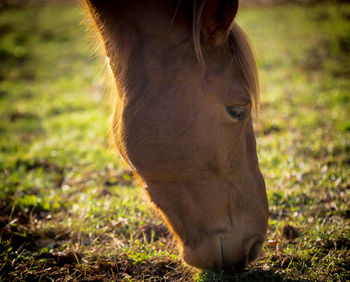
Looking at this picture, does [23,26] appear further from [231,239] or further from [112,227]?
[231,239]

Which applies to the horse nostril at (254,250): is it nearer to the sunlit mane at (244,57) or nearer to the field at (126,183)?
the field at (126,183)

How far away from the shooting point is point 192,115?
1590 millimetres

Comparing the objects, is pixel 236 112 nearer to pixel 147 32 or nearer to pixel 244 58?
pixel 244 58

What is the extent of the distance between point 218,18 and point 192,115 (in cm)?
50

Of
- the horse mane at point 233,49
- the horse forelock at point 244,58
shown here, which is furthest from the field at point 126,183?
the horse forelock at point 244,58

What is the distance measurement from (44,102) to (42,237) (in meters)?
4.32

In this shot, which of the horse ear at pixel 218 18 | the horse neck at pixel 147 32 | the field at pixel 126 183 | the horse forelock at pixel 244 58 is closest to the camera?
the horse ear at pixel 218 18

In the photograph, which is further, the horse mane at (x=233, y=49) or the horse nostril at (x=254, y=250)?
the horse nostril at (x=254, y=250)

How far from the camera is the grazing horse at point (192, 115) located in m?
1.59

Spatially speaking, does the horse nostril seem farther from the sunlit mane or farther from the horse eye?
the sunlit mane

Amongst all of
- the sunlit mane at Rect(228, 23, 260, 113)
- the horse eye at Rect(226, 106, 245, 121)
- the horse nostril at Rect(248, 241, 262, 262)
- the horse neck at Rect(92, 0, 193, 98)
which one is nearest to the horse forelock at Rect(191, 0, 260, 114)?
the sunlit mane at Rect(228, 23, 260, 113)

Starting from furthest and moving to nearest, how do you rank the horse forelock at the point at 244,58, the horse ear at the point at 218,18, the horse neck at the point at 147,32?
the horse forelock at the point at 244,58
the horse neck at the point at 147,32
the horse ear at the point at 218,18

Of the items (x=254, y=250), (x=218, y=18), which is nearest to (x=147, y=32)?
(x=218, y=18)

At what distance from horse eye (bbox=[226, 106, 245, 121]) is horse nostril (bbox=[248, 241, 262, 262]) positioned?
2.33 ft
